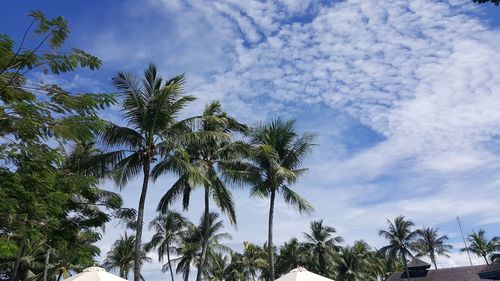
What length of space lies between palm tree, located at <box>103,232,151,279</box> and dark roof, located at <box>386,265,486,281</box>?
2646 cm

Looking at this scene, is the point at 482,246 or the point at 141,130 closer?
the point at 141,130

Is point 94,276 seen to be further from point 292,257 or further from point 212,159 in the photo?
point 292,257

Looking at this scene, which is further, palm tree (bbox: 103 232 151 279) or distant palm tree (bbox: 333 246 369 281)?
distant palm tree (bbox: 333 246 369 281)

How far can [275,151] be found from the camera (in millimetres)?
19734

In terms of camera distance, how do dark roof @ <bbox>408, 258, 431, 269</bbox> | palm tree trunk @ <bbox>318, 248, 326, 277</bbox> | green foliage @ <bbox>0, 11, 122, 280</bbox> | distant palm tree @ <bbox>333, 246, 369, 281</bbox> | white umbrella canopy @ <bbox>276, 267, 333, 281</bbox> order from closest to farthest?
green foliage @ <bbox>0, 11, 122, 280</bbox> < white umbrella canopy @ <bbox>276, 267, 333, 281</bbox> < dark roof @ <bbox>408, 258, 431, 269</bbox> < palm tree trunk @ <bbox>318, 248, 326, 277</bbox> < distant palm tree @ <bbox>333, 246, 369, 281</bbox>

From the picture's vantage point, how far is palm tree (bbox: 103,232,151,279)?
1592 inches

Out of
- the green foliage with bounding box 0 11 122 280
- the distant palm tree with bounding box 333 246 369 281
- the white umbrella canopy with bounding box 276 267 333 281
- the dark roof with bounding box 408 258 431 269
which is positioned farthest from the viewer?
the distant palm tree with bounding box 333 246 369 281

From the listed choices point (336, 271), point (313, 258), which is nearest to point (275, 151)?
point (313, 258)

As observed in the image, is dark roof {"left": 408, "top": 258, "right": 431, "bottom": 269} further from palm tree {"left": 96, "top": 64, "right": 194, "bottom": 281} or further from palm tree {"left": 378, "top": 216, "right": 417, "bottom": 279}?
palm tree {"left": 96, "top": 64, "right": 194, "bottom": 281}

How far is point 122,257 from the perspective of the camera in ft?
133

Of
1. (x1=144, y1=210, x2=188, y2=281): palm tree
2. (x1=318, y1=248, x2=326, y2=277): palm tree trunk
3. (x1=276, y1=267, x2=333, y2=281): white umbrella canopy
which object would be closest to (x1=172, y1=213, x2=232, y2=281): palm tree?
(x1=144, y1=210, x2=188, y2=281): palm tree

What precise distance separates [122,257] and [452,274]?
32258mm

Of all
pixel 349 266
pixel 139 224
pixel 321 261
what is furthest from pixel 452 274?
pixel 139 224

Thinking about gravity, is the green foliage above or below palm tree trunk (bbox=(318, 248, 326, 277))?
below
